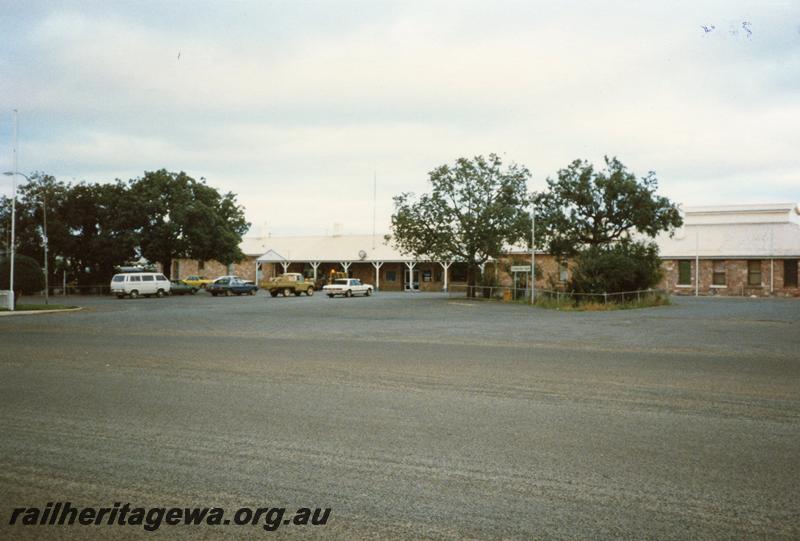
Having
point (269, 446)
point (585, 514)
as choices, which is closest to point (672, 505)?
point (585, 514)

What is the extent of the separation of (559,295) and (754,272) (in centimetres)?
2314

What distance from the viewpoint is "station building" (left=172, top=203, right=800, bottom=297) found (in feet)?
169

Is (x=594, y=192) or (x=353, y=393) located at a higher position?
(x=594, y=192)

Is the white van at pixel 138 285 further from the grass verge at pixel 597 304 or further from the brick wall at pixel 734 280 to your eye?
the brick wall at pixel 734 280

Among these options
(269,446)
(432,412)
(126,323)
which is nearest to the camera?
(269,446)

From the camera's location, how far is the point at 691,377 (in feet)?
36.1

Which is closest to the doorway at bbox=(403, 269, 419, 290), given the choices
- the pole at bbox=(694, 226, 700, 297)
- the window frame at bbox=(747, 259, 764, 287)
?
the pole at bbox=(694, 226, 700, 297)

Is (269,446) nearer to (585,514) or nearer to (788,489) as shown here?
(585,514)

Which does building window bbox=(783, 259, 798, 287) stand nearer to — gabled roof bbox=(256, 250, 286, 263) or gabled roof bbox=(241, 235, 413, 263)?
gabled roof bbox=(241, 235, 413, 263)

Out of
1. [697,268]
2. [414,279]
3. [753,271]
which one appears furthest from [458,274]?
[753,271]

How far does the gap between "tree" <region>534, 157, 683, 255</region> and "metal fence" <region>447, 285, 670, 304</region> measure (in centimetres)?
446

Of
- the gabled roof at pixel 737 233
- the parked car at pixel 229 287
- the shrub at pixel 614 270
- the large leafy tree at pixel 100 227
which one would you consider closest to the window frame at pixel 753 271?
the gabled roof at pixel 737 233

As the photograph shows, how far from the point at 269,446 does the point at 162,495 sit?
152 cm

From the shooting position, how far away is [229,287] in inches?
2119
